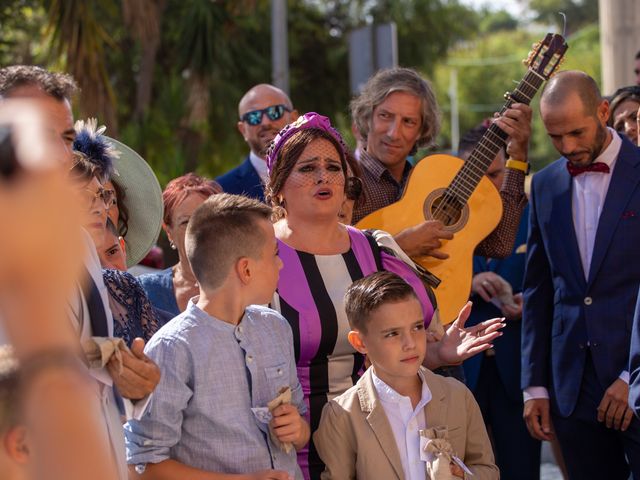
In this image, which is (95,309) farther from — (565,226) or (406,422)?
(565,226)

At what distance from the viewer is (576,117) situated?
4.58 meters

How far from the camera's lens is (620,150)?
4691mm

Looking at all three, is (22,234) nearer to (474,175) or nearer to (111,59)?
(474,175)

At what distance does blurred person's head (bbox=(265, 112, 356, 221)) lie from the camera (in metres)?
4.01

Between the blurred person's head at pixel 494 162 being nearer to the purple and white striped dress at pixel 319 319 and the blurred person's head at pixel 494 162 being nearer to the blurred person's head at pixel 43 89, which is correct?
the purple and white striped dress at pixel 319 319

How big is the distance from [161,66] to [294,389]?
52.9ft

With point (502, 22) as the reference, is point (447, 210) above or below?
below

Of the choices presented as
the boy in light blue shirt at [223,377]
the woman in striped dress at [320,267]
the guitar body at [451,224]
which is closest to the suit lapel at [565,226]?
the guitar body at [451,224]

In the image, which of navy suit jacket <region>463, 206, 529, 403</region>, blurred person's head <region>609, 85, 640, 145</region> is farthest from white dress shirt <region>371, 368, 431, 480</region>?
blurred person's head <region>609, 85, 640, 145</region>

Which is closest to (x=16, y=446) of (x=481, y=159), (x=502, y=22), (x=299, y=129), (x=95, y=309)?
(x=95, y=309)

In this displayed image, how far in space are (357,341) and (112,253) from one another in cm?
98

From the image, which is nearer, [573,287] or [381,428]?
[381,428]

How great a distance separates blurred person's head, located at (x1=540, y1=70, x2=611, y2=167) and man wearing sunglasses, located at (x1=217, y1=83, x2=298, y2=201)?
6.54 feet

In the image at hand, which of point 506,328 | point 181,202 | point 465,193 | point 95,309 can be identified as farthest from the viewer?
point 506,328
